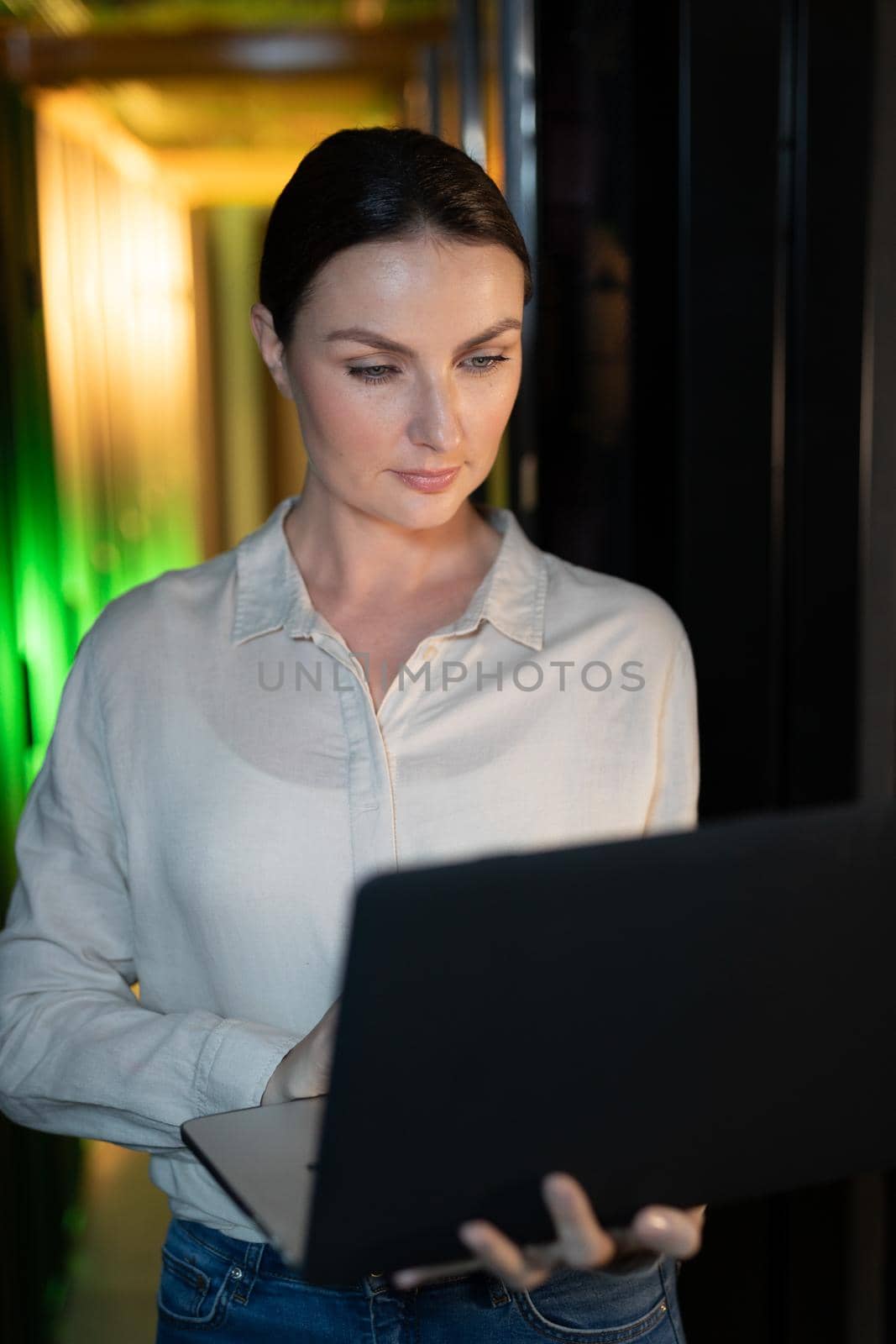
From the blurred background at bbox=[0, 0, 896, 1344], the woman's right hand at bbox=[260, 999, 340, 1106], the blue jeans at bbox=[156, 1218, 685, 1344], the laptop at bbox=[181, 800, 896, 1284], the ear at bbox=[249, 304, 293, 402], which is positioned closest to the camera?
the laptop at bbox=[181, 800, 896, 1284]

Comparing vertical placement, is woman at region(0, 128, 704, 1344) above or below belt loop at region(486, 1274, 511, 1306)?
above

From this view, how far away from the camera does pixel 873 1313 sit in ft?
5.25

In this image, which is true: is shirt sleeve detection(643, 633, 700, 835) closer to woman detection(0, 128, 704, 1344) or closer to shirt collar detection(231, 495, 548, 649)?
woman detection(0, 128, 704, 1344)

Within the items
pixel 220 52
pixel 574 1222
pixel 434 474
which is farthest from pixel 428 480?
pixel 220 52

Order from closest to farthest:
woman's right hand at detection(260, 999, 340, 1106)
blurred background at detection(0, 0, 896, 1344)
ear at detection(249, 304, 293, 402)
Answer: woman's right hand at detection(260, 999, 340, 1106), ear at detection(249, 304, 293, 402), blurred background at detection(0, 0, 896, 1344)

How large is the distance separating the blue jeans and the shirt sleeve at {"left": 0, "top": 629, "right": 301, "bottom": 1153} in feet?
0.37

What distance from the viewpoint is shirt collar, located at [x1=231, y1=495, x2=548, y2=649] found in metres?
1.17

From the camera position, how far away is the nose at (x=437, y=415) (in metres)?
1.06

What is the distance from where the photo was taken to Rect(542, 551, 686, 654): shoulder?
3.90 ft

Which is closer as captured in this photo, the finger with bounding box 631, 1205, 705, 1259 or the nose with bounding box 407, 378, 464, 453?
the finger with bounding box 631, 1205, 705, 1259

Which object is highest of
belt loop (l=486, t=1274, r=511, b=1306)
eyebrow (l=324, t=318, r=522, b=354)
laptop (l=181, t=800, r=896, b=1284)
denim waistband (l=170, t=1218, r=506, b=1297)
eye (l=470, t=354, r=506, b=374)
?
eyebrow (l=324, t=318, r=522, b=354)

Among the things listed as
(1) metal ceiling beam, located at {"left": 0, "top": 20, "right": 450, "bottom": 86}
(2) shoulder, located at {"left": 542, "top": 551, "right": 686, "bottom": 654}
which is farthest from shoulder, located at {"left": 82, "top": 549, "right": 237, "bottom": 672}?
(1) metal ceiling beam, located at {"left": 0, "top": 20, "right": 450, "bottom": 86}

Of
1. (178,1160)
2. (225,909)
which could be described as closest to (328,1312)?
(178,1160)

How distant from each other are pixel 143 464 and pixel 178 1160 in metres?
2.23
